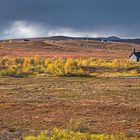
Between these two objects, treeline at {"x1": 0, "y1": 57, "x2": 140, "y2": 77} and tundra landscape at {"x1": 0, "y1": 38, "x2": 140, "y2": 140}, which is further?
treeline at {"x1": 0, "y1": 57, "x2": 140, "y2": 77}

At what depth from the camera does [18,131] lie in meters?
24.6

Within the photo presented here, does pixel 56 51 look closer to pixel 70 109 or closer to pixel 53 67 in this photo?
pixel 53 67

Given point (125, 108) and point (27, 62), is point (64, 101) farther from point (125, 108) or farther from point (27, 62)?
point (27, 62)

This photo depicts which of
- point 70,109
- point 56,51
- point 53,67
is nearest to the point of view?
point 70,109

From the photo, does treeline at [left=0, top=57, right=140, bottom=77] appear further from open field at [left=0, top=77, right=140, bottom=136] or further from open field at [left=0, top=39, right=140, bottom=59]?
open field at [left=0, top=39, right=140, bottom=59]

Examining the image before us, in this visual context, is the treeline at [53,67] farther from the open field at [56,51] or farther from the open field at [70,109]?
the open field at [56,51]

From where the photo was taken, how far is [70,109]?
3422cm

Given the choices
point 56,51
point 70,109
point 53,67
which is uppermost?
point 56,51

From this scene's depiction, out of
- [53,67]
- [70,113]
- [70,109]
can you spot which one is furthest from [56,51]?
[70,113]

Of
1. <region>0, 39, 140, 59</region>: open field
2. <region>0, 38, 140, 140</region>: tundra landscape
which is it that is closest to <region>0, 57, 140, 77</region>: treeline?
<region>0, 38, 140, 140</region>: tundra landscape

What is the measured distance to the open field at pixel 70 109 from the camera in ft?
88.8

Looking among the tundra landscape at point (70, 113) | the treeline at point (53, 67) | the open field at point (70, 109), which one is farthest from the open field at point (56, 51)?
the open field at point (70, 109)

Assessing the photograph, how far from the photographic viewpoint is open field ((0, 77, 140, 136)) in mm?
27062

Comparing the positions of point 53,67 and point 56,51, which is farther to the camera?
point 56,51
